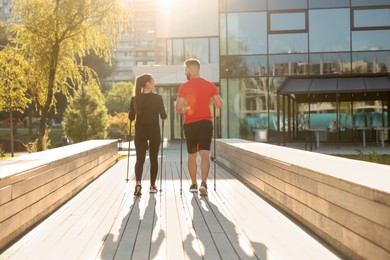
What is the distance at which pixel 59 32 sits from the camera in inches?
605

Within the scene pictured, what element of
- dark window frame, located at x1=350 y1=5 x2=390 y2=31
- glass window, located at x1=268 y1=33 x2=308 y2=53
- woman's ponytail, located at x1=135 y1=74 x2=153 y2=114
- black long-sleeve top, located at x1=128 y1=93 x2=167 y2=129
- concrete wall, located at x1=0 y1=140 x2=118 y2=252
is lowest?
concrete wall, located at x1=0 y1=140 x2=118 y2=252

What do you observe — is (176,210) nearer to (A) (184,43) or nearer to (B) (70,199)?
(B) (70,199)

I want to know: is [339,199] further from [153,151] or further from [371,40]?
[371,40]

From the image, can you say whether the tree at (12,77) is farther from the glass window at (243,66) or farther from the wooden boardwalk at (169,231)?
the glass window at (243,66)

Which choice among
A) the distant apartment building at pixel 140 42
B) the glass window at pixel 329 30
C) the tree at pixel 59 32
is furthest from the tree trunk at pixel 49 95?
the distant apartment building at pixel 140 42

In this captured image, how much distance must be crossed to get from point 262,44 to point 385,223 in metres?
22.0

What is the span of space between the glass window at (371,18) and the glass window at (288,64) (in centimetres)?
287

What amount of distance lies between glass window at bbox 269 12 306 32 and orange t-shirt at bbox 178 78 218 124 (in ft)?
59.3

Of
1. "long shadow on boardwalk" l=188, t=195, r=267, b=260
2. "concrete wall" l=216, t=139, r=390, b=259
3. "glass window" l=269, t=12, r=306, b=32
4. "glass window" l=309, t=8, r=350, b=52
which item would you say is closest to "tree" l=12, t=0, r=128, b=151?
"concrete wall" l=216, t=139, r=390, b=259

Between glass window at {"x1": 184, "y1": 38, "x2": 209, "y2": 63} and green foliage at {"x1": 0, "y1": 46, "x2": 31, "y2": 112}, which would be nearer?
green foliage at {"x1": 0, "y1": 46, "x2": 31, "y2": 112}

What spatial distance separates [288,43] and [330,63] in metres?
2.08

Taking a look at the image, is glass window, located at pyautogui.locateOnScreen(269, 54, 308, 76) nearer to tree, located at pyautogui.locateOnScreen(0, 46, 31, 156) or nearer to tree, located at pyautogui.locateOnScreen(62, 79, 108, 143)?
tree, located at pyautogui.locateOnScreen(0, 46, 31, 156)

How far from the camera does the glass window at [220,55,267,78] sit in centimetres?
2500

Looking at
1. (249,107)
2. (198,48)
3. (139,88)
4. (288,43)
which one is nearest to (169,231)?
(139,88)
